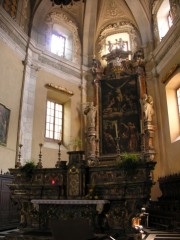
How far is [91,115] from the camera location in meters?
12.9

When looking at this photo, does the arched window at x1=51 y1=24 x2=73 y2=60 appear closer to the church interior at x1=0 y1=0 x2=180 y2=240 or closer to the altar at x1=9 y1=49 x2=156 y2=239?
the church interior at x1=0 y1=0 x2=180 y2=240

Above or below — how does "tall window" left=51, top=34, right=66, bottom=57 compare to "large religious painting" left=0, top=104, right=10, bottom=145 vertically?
above

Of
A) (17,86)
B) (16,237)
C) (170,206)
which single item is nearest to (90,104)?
(17,86)

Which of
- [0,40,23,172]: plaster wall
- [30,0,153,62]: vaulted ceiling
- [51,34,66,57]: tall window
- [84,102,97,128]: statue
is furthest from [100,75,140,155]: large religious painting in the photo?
[0,40,23,172]: plaster wall

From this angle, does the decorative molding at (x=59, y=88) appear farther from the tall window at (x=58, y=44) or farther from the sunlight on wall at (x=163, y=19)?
the sunlight on wall at (x=163, y=19)

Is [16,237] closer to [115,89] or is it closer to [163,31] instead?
[115,89]

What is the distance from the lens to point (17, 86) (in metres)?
11.4

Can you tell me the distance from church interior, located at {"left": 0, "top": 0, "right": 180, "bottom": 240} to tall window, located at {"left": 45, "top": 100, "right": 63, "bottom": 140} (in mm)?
58

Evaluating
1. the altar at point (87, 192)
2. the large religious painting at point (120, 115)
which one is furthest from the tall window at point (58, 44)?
the altar at point (87, 192)

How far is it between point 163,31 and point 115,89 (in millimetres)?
3941

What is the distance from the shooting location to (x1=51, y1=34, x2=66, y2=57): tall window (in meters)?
14.4

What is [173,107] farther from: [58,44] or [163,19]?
[58,44]

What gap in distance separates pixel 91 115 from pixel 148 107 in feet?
9.30

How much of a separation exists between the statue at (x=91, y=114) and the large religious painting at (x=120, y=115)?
44 centimetres
